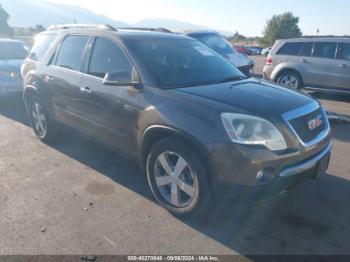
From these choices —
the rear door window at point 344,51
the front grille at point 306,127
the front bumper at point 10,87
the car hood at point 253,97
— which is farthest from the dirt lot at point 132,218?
the rear door window at point 344,51

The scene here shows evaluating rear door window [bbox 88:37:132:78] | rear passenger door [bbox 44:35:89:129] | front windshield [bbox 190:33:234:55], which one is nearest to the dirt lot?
rear passenger door [bbox 44:35:89:129]

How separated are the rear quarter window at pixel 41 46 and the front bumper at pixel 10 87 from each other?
2.75 meters

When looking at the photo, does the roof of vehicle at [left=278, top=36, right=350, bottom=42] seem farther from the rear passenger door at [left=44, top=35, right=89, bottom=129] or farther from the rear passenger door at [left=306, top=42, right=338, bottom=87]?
the rear passenger door at [left=44, top=35, right=89, bottom=129]

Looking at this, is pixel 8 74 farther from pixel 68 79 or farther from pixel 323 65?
pixel 323 65

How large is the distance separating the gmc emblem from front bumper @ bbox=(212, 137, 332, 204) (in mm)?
322

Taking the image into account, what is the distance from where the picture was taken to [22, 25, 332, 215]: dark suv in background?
118 inches

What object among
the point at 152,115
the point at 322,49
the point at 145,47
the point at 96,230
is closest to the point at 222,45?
the point at 322,49

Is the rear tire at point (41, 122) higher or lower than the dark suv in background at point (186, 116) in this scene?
lower

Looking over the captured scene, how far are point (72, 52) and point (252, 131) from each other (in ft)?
9.55

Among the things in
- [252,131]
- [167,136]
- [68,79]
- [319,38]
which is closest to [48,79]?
[68,79]

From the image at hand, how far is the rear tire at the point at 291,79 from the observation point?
385 inches

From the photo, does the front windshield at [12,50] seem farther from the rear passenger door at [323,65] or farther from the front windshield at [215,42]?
the rear passenger door at [323,65]

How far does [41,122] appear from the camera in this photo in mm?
5684

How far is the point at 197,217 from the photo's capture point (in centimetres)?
343
